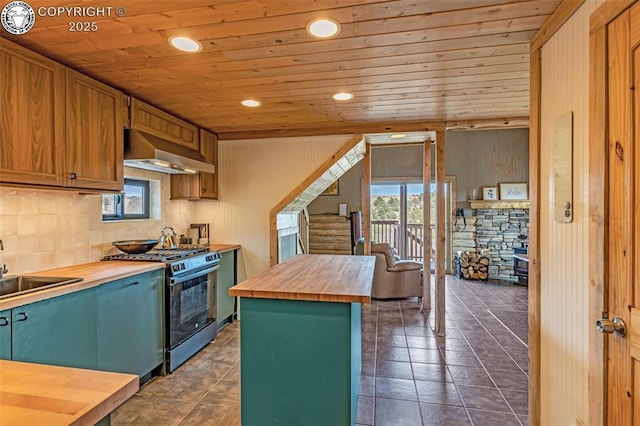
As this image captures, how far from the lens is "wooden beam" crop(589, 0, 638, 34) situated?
3.80 feet

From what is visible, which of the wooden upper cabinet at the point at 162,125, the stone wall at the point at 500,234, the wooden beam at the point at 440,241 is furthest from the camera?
the stone wall at the point at 500,234

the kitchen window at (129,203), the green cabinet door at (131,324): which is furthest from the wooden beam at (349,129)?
the green cabinet door at (131,324)

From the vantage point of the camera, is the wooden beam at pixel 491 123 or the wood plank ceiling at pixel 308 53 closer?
the wood plank ceiling at pixel 308 53

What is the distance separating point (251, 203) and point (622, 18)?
3.50 m

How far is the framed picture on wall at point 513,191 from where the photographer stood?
22.0 ft

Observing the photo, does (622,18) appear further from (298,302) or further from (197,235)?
(197,235)

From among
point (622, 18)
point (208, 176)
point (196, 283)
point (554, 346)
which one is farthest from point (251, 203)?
point (622, 18)

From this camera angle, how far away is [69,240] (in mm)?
2477

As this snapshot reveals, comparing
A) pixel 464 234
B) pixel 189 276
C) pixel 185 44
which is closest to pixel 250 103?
pixel 185 44

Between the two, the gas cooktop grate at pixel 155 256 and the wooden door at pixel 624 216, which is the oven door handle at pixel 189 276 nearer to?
the gas cooktop grate at pixel 155 256

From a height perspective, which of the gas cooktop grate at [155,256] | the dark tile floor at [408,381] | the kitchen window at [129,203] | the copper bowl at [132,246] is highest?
the kitchen window at [129,203]

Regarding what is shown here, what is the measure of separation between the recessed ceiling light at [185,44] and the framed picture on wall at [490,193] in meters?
6.55

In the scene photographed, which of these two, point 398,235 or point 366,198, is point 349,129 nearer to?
point 366,198

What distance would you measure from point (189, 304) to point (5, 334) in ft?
4.84
